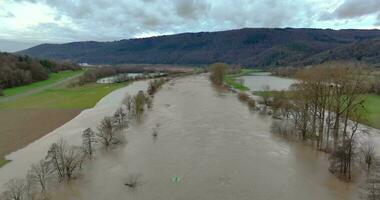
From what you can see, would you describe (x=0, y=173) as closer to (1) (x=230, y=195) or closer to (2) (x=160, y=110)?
(1) (x=230, y=195)

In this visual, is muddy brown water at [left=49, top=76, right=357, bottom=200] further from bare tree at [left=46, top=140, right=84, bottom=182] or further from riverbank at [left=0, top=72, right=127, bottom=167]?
riverbank at [left=0, top=72, right=127, bottom=167]

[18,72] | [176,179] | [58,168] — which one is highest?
[18,72]

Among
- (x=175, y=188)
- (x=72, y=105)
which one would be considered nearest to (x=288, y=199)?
(x=175, y=188)

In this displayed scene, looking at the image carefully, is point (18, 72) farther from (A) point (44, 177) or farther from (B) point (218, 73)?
(A) point (44, 177)

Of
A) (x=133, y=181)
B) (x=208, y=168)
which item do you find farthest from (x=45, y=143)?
(x=208, y=168)

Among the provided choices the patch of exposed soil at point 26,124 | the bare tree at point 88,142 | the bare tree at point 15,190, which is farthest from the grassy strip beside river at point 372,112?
the patch of exposed soil at point 26,124

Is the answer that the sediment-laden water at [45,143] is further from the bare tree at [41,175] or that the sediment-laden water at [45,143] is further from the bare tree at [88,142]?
the bare tree at [41,175]

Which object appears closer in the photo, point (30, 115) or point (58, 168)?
point (58, 168)
